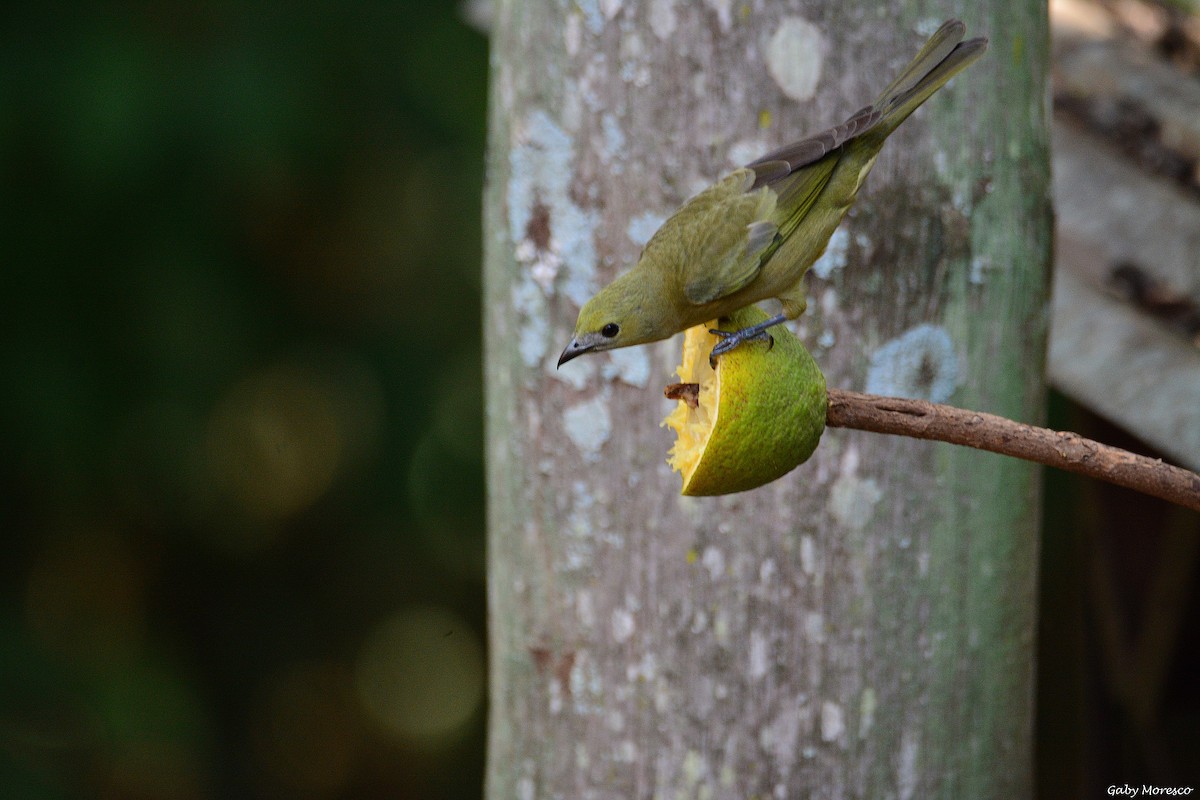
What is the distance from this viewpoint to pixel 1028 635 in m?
1.66

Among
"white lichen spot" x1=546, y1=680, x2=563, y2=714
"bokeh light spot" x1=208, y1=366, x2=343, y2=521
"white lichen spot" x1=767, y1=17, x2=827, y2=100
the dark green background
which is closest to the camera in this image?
"white lichen spot" x1=767, y1=17, x2=827, y2=100

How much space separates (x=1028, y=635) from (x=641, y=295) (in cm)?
93

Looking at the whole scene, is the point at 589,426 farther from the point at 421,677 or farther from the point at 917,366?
the point at 421,677

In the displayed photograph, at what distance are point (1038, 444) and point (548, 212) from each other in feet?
2.97

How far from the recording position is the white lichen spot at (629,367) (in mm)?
1615

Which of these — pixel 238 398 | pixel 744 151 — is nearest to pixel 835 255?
pixel 744 151

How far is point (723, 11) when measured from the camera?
1489 mm

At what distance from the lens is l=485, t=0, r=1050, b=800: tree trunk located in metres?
1.51

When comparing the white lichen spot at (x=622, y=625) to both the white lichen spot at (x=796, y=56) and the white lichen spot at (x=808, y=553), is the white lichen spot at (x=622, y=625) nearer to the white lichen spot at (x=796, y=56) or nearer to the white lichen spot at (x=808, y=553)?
the white lichen spot at (x=808, y=553)

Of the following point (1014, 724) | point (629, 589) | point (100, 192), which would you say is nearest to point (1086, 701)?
point (1014, 724)

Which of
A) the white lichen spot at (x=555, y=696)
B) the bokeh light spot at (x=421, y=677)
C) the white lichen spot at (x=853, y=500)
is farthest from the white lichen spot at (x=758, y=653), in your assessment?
the bokeh light spot at (x=421, y=677)

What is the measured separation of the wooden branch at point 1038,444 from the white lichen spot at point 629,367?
0.68 metres
